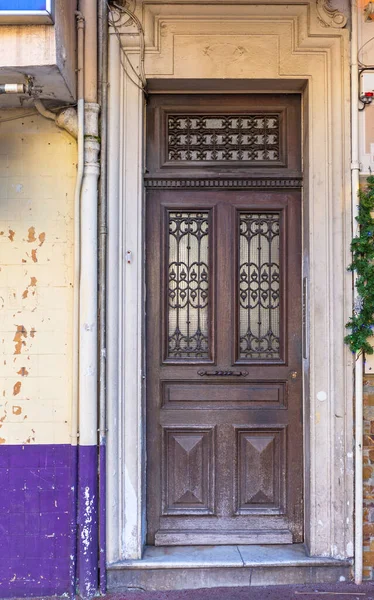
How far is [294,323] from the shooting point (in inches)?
169

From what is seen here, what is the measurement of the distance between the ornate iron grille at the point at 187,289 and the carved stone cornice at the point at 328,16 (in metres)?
1.66

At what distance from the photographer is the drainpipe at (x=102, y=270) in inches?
154

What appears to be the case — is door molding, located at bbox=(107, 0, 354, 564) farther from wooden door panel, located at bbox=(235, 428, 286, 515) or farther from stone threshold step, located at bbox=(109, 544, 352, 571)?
wooden door panel, located at bbox=(235, 428, 286, 515)

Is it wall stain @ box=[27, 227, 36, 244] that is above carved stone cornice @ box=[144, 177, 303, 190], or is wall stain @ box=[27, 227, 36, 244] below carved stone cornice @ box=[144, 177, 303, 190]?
below

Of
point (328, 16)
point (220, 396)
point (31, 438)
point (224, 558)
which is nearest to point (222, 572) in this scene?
point (224, 558)

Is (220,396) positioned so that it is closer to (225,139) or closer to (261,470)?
(261,470)

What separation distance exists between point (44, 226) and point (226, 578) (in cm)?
287

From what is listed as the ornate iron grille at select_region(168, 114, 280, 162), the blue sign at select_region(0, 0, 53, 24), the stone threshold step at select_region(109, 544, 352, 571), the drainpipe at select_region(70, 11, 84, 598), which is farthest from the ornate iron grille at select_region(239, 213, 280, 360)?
the blue sign at select_region(0, 0, 53, 24)

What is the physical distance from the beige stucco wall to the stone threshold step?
108 cm

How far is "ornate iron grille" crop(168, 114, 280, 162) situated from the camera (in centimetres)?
436

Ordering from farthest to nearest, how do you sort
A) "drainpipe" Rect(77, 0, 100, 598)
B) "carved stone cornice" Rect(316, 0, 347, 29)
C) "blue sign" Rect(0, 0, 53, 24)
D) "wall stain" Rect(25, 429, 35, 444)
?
1. "carved stone cornice" Rect(316, 0, 347, 29)
2. "wall stain" Rect(25, 429, 35, 444)
3. "drainpipe" Rect(77, 0, 100, 598)
4. "blue sign" Rect(0, 0, 53, 24)

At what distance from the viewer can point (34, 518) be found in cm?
397

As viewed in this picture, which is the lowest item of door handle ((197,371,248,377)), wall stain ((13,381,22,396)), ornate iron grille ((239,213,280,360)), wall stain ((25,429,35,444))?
wall stain ((25,429,35,444))

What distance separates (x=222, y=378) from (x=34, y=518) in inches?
67.1
